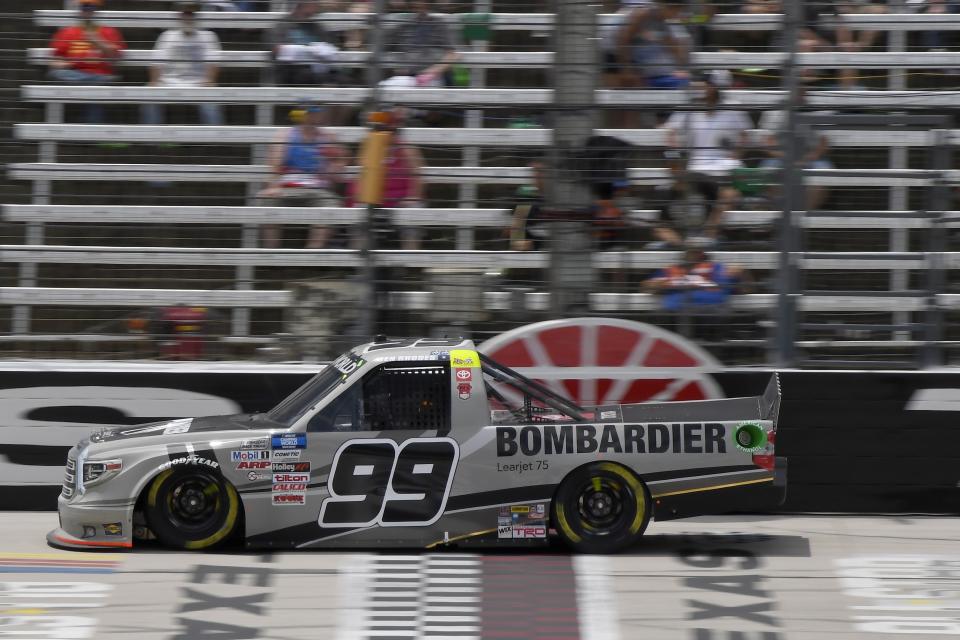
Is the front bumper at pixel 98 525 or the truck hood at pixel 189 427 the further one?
the truck hood at pixel 189 427

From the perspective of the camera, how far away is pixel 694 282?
8.85 metres

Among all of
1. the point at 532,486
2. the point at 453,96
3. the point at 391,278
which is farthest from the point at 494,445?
the point at 453,96

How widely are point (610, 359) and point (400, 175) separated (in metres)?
2.01

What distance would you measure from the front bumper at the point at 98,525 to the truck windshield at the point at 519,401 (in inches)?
88.1

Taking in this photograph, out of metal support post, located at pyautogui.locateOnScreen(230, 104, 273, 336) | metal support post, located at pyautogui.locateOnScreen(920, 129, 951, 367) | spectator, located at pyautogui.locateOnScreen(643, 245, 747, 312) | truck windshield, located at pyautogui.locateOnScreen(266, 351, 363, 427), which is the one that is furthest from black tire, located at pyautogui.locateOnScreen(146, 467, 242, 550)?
metal support post, located at pyautogui.locateOnScreen(920, 129, 951, 367)

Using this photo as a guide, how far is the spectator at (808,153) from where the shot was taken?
29.1 feet

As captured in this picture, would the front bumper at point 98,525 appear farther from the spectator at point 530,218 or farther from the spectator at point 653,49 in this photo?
the spectator at point 653,49

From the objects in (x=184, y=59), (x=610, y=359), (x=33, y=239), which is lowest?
(x=610, y=359)

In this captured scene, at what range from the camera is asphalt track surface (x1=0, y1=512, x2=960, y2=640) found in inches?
237

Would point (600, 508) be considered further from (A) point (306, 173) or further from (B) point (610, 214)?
(A) point (306, 173)

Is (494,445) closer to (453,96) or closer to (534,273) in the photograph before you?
(534,273)

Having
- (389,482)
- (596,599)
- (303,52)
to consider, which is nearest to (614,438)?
(596,599)

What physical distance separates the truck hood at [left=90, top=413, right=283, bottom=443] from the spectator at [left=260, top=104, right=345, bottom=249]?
1.63 m

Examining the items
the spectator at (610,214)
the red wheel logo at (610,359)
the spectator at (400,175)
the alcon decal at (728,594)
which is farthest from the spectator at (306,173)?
the alcon decal at (728,594)
